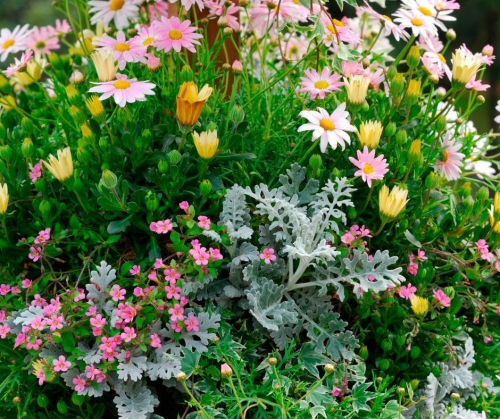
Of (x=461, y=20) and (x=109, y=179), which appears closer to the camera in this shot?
(x=109, y=179)

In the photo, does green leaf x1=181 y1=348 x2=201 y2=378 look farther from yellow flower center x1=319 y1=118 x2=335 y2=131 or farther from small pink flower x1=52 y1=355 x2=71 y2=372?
yellow flower center x1=319 y1=118 x2=335 y2=131

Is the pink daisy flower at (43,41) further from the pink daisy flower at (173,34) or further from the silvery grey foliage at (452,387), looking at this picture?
the silvery grey foliage at (452,387)

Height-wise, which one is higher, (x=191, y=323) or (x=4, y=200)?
(x=4, y=200)

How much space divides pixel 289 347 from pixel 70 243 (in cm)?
40

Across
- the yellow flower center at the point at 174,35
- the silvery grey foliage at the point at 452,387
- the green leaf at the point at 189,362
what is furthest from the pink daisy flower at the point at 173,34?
the silvery grey foliage at the point at 452,387

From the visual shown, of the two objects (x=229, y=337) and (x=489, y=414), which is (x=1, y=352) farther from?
(x=489, y=414)

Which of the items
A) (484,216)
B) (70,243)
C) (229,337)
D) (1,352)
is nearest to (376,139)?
(484,216)

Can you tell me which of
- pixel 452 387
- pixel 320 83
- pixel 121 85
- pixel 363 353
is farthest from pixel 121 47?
pixel 452 387

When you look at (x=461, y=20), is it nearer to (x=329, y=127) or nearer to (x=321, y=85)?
(x=321, y=85)

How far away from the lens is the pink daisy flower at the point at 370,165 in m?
1.06

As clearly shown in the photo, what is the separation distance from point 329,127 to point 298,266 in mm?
240

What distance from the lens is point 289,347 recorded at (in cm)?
105

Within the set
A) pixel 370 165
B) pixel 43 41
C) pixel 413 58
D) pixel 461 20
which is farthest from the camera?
pixel 461 20

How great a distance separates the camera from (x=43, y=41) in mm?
1603
